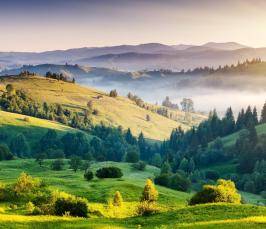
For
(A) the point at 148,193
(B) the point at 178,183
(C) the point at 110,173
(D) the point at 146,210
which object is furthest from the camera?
(B) the point at 178,183

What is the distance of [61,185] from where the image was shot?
9706cm

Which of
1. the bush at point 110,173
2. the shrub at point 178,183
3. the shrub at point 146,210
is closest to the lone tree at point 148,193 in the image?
the shrub at point 146,210

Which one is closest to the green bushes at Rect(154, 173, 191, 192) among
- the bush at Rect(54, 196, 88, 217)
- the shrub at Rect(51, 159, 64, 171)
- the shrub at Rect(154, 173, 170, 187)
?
the shrub at Rect(154, 173, 170, 187)

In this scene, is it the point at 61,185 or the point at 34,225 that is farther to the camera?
the point at 61,185

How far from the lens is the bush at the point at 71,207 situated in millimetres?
46625

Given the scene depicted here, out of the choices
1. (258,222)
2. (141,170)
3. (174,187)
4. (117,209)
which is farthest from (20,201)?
(141,170)

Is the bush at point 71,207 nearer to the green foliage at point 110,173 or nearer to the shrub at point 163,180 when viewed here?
the green foliage at point 110,173

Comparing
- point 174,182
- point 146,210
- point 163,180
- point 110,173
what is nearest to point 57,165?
point 163,180

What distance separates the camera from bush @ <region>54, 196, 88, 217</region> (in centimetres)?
4662

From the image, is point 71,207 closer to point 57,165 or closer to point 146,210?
point 146,210

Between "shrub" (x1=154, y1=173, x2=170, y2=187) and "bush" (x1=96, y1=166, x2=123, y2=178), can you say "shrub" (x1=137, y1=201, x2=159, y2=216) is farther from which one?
"shrub" (x1=154, y1=173, x2=170, y2=187)

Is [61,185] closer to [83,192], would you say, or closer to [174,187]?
[83,192]

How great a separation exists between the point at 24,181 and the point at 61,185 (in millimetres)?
22484

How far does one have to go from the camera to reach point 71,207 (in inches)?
1863
